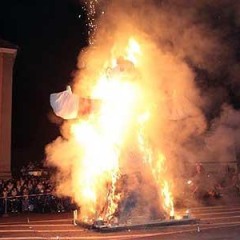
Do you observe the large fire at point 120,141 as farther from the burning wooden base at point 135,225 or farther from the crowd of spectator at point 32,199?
the crowd of spectator at point 32,199

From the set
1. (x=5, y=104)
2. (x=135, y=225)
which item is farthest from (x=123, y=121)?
(x=5, y=104)

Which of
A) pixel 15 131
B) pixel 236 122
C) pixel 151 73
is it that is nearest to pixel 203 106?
pixel 236 122

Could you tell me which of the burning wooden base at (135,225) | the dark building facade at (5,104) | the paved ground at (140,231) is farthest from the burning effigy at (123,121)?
the dark building facade at (5,104)

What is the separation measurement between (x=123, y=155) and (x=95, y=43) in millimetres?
3610

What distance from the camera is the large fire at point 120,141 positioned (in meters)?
10.6

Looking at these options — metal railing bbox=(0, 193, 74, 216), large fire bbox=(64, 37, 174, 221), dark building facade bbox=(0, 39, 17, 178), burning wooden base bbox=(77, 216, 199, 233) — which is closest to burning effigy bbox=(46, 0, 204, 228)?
large fire bbox=(64, 37, 174, 221)

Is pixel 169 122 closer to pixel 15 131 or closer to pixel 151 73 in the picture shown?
pixel 151 73

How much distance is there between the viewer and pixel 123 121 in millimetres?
10859

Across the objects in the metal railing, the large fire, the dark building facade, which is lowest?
the metal railing

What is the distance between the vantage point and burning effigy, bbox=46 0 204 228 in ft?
34.4

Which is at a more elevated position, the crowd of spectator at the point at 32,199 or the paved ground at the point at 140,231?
the crowd of spectator at the point at 32,199

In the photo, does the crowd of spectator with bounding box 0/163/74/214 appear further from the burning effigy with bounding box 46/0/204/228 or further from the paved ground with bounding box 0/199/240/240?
the burning effigy with bounding box 46/0/204/228

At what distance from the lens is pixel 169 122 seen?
12461 millimetres

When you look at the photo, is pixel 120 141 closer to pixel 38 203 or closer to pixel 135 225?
pixel 135 225
